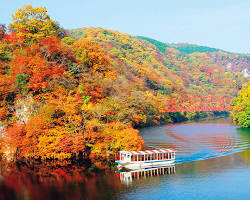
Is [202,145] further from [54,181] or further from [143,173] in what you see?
[54,181]

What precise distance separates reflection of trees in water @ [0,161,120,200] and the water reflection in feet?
3.53

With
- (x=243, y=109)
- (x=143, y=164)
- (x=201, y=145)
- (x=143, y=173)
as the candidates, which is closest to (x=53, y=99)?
(x=143, y=164)

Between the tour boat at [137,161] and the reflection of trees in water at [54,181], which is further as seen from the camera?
the tour boat at [137,161]

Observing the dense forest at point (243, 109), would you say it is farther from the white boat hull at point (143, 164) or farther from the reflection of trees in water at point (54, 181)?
the reflection of trees in water at point (54, 181)

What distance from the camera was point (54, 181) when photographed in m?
30.2

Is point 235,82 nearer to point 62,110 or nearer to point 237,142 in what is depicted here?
point 237,142

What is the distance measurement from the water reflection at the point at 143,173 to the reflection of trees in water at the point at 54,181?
1.08m

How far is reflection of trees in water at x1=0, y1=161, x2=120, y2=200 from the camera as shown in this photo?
87.1 ft

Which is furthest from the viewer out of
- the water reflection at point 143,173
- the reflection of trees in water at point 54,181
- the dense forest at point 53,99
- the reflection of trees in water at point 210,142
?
the reflection of trees in water at point 210,142

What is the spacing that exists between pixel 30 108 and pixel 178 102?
7513cm

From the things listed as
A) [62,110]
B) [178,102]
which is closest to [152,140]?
[62,110]

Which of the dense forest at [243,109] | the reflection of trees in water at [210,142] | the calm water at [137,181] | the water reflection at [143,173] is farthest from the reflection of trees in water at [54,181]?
the dense forest at [243,109]

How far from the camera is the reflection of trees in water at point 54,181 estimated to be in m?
26.6

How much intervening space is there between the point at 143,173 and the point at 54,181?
33.0 feet
